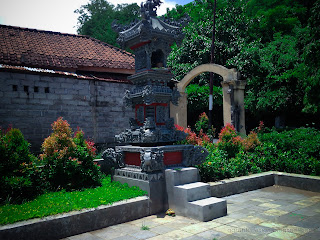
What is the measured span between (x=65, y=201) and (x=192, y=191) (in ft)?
9.04

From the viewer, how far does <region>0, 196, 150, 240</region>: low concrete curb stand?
454 cm

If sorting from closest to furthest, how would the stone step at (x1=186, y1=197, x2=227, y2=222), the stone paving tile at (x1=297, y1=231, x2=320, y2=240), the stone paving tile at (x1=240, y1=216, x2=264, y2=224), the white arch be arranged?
1. the stone paving tile at (x1=297, y1=231, x2=320, y2=240)
2. the stone paving tile at (x1=240, y1=216, x2=264, y2=224)
3. the stone step at (x1=186, y1=197, x2=227, y2=222)
4. the white arch

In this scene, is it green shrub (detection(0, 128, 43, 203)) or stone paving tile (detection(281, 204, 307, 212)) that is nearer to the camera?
green shrub (detection(0, 128, 43, 203))

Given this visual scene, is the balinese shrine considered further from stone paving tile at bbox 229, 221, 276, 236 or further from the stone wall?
the stone wall

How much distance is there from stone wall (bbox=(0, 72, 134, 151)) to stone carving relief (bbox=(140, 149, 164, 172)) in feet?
20.1

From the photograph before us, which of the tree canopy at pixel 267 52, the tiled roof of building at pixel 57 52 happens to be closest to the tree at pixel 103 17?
the tree canopy at pixel 267 52

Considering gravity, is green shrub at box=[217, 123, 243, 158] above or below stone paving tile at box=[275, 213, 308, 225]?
above

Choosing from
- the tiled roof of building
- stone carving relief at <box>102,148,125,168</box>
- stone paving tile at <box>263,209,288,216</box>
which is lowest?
stone paving tile at <box>263,209,288,216</box>

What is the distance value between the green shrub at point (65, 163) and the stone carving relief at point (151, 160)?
1590mm

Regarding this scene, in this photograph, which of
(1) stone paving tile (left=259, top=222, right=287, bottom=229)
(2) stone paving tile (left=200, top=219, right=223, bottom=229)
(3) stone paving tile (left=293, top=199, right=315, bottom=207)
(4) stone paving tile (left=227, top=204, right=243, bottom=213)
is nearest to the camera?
(1) stone paving tile (left=259, top=222, right=287, bottom=229)

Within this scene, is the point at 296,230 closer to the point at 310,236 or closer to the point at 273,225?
the point at 310,236

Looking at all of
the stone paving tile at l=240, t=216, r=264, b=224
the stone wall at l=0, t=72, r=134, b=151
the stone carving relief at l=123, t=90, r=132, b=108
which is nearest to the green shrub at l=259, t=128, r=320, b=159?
the stone paving tile at l=240, t=216, r=264, b=224

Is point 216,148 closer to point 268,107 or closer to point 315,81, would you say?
point 315,81

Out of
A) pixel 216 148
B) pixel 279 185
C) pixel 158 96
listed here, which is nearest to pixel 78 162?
pixel 158 96
